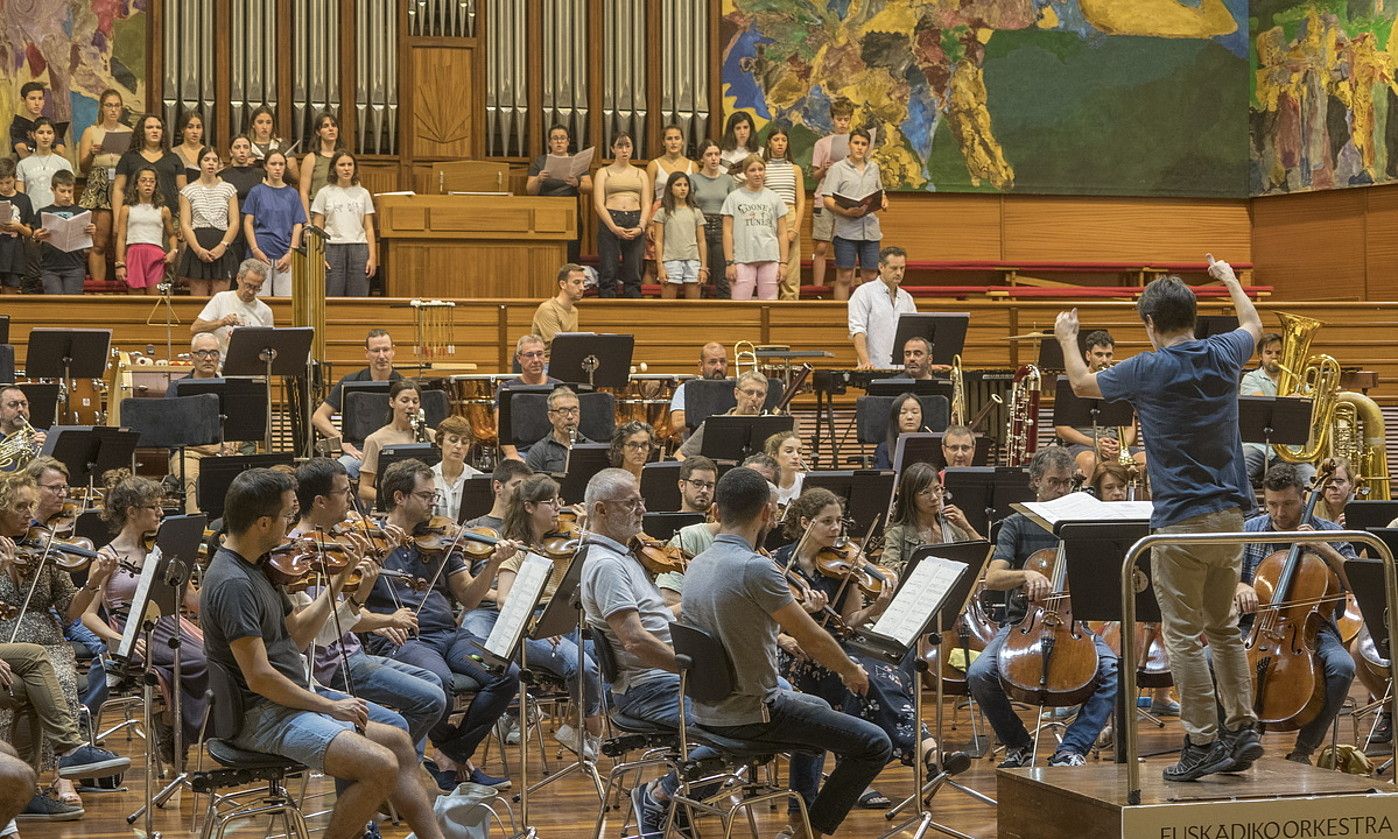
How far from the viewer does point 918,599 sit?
5.21 m

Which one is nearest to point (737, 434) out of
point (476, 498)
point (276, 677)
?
point (476, 498)

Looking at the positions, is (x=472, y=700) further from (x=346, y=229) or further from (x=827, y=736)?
(x=346, y=229)

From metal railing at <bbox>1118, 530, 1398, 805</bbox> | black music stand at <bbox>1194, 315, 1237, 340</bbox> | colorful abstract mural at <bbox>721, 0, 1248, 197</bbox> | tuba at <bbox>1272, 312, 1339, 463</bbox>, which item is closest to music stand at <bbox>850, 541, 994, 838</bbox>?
metal railing at <bbox>1118, 530, 1398, 805</bbox>

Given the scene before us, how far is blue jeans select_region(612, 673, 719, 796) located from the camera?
527cm

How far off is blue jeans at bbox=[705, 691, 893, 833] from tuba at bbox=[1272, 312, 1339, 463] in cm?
569

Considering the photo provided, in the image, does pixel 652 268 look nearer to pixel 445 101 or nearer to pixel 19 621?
pixel 445 101

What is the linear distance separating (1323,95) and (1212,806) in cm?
1244

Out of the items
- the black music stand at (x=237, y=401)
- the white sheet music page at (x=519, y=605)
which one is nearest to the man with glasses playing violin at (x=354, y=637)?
the white sheet music page at (x=519, y=605)

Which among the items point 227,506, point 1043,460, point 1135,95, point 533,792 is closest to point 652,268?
point 1135,95

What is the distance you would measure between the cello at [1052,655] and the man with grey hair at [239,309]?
5890 millimetres

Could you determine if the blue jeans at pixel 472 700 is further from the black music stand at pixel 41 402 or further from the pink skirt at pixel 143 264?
the pink skirt at pixel 143 264

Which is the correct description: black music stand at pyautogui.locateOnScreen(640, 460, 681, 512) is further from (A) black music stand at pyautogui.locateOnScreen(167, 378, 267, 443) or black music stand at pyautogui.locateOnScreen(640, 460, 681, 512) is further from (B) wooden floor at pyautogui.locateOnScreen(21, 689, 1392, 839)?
(A) black music stand at pyautogui.locateOnScreen(167, 378, 267, 443)

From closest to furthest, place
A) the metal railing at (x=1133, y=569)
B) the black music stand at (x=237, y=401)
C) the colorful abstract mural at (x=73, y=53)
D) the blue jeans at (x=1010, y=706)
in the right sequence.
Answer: the metal railing at (x=1133, y=569) < the blue jeans at (x=1010, y=706) < the black music stand at (x=237, y=401) < the colorful abstract mural at (x=73, y=53)

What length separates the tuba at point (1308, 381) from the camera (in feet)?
34.6
